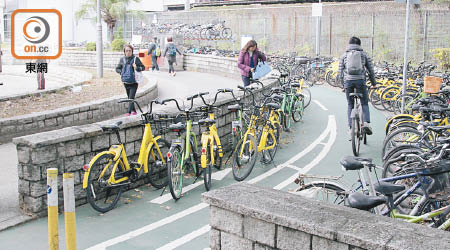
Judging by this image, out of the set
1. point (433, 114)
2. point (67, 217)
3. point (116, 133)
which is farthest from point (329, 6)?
point (67, 217)

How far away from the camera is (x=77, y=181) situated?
24.1 feet

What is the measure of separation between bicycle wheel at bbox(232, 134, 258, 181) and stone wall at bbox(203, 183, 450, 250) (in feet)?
13.9

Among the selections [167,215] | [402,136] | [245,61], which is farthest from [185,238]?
[245,61]

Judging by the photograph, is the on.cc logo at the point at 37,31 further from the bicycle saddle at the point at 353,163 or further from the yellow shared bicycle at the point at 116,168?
the bicycle saddle at the point at 353,163

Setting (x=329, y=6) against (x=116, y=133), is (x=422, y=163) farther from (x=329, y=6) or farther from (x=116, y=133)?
(x=329, y=6)

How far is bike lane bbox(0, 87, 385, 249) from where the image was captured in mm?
6223

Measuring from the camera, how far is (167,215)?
711cm

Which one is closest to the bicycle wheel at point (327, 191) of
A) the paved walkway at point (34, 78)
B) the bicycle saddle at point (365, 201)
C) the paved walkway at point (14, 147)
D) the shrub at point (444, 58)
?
the bicycle saddle at point (365, 201)

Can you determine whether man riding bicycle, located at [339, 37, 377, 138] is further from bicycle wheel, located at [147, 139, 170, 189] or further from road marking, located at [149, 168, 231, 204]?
bicycle wheel, located at [147, 139, 170, 189]

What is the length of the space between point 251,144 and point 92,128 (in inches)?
97.8

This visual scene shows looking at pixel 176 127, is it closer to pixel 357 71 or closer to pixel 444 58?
pixel 357 71

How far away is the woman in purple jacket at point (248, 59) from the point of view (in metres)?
13.6

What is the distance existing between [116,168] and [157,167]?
1116 mm

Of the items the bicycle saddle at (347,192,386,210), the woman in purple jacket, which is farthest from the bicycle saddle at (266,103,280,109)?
the bicycle saddle at (347,192,386,210)
